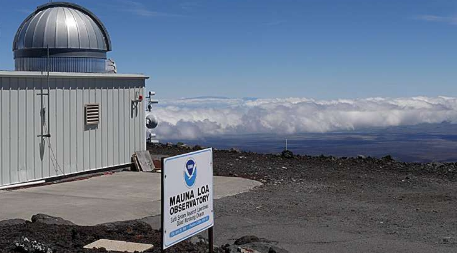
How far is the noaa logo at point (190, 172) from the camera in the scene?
21.4 feet

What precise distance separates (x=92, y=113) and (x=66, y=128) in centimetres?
90

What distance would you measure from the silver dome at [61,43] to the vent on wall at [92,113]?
5.06 feet

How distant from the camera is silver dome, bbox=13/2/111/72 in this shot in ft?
54.0

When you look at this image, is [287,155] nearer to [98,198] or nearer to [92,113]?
[92,113]

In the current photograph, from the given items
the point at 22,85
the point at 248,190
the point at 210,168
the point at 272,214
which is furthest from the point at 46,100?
the point at 210,168

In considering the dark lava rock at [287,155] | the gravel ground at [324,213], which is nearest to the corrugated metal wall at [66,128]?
the gravel ground at [324,213]

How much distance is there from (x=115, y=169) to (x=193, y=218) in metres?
10.0

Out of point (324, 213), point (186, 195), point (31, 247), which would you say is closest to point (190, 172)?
point (186, 195)

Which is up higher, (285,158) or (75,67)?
(75,67)

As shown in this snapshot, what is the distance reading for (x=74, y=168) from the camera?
14.9 m

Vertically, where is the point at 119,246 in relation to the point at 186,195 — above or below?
below

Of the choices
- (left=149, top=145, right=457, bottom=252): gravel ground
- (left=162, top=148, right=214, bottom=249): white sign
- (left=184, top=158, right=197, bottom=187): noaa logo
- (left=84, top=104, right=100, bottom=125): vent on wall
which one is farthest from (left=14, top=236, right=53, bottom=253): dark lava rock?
(left=84, top=104, right=100, bottom=125): vent on wall

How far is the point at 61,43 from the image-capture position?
A: 16.5 metres

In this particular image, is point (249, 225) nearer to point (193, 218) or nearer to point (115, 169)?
point (193, 218)
